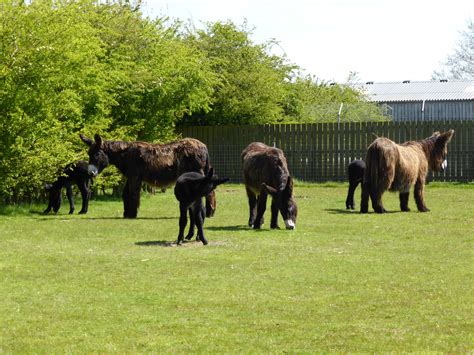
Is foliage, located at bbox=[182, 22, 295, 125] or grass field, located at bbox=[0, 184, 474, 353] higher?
foliage, located at bbox=[182, 22, 295, 125]

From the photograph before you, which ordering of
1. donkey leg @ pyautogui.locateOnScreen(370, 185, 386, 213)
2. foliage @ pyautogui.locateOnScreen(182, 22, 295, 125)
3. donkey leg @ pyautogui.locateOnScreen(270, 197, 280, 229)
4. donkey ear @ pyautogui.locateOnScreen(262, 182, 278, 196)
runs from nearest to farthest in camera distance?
1. donkey ear @ pyautogui.locateOnScreen(262, 182, 278, 196)
2. donkey leg @ pyautogui.locateOnScreen(270, 197, 280, 229)
3. donkey leg @ pyautogui.locateOnScreen(370, 185, 386, 213)
4. foliage @ pyautogui.locateOnScreen(182, 22, 295, 125)

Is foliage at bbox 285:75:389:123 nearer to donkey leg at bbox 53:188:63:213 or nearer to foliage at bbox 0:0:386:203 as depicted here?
foliage at bbox 0:0:386:203

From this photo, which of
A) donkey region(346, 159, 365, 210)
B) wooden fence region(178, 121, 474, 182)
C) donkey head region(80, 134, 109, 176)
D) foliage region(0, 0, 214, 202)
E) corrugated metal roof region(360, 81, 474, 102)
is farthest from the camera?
corrugated metal roof region(360, 81, 474, 102)

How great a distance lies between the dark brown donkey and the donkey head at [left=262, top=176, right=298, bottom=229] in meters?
3.65

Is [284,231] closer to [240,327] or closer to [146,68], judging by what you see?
[240,327]

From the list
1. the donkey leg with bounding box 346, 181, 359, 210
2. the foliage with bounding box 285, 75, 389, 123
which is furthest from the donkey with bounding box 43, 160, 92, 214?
the foliage with bounding box 285, 75, 389, 123

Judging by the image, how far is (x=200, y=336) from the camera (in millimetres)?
8539

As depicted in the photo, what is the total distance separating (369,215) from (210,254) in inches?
300

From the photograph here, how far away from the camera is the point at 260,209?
1788 centimetres

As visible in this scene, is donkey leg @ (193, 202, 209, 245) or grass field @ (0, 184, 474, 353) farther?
donkey leg @ (193, 202, 209, 245)

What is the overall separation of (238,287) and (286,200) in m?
6.30

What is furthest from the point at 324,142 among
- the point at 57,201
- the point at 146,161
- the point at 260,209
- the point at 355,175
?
the point at 260,209

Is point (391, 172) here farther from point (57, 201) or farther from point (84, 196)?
point (57, 201)

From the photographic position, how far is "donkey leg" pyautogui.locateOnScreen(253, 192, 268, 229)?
17.6m
